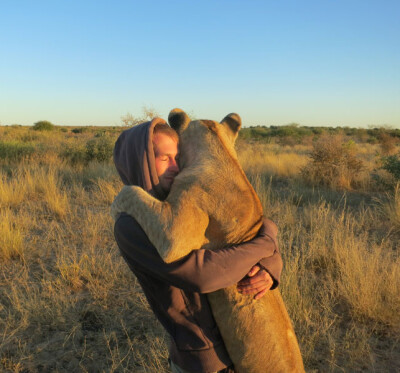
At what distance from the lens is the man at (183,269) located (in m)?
1.33

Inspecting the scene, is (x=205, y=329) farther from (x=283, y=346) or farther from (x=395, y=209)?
(x=395, y=209)

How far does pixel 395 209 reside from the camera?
264 inches

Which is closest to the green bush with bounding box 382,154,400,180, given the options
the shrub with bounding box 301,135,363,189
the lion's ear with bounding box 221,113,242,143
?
the shrub with bounding box 301,135,363,189

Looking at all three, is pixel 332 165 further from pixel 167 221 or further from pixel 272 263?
pixel 167 221

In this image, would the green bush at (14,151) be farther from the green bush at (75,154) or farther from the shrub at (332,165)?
the shrub at (332,165)

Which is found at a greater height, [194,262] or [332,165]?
[194,262]

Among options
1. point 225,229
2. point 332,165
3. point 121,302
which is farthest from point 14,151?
point 225,229

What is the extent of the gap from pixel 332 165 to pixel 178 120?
952cm

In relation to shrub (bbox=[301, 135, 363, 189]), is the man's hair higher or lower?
higher

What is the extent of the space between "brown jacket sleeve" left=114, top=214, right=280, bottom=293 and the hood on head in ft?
→ 0.65

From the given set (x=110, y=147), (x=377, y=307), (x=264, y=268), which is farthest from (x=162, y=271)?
(x=110, y=147)

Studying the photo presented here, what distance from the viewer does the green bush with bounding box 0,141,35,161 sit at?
1257cm

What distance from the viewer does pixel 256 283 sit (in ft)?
4.86

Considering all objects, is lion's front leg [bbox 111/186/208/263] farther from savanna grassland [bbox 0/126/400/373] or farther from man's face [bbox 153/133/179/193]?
savanna grassland [bbox 0/126/400/373]
